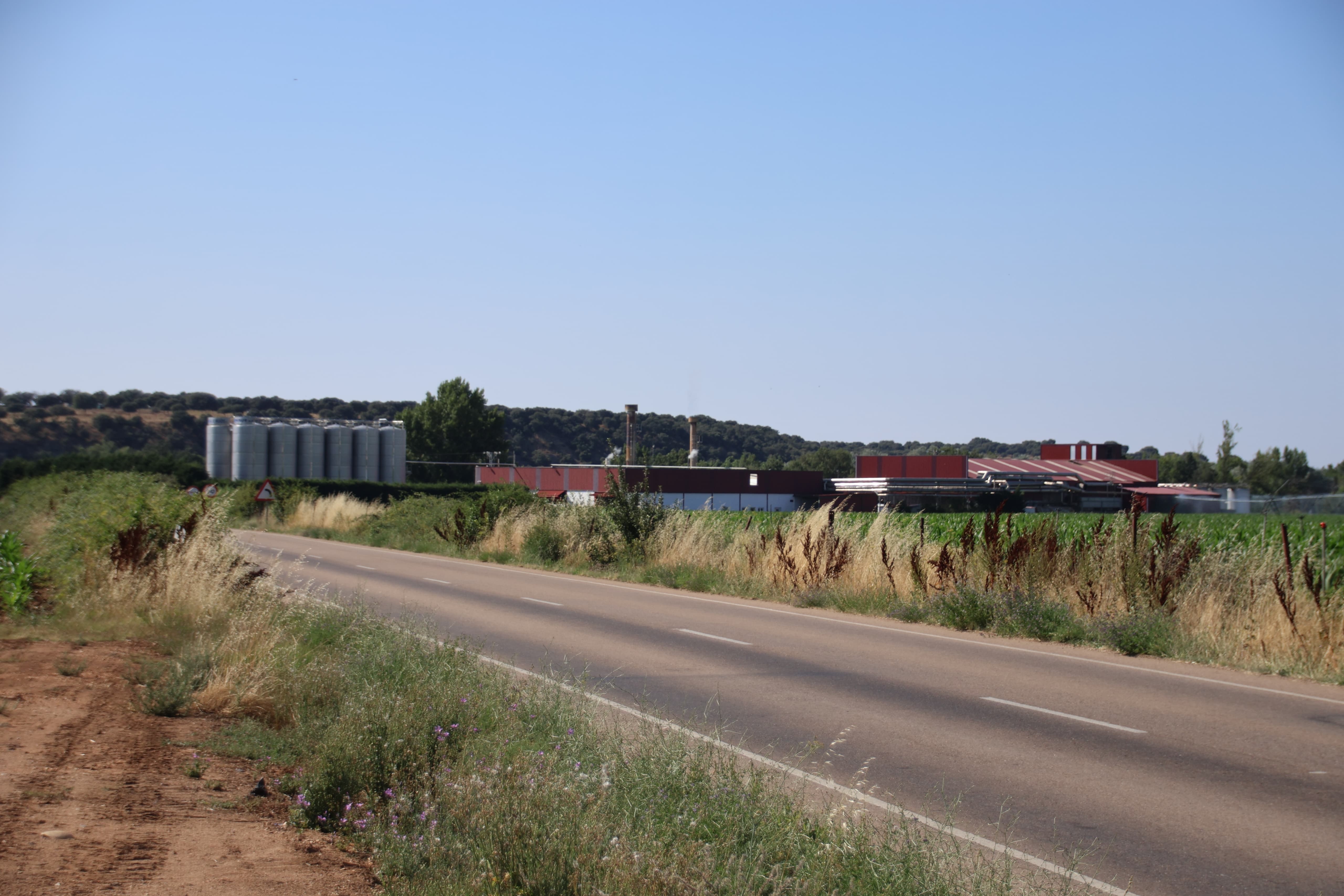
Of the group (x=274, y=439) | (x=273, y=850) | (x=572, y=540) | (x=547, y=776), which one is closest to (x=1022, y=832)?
(x=547, y=776)

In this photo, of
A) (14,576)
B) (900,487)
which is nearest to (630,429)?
(900,487)

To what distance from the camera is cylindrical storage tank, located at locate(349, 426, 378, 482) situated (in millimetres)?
71125

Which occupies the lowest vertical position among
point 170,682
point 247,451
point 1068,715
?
point 1068,715

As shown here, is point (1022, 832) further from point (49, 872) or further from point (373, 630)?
point (373, 630)

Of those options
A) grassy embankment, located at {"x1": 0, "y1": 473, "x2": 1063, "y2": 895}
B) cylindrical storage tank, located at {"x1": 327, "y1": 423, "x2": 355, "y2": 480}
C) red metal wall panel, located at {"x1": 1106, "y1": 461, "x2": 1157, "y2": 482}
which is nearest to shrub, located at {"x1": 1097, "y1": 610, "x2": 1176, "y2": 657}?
grassy embankment, located at {"x1": 0, "y1": 473, "x2": 1063, "y2": 895}

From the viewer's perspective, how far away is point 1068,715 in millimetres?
8945

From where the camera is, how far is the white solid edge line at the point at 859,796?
5.14 m

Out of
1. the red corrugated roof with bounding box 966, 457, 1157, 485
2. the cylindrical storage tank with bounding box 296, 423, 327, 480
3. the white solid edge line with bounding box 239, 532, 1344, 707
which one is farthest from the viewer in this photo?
the red corrugated roof with bounding box 966, 457, 1157, 485

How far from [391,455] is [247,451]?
32.3 feet

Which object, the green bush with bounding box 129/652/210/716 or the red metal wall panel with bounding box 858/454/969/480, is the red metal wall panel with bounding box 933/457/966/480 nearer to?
the red metal wall panel with bounding box 858/454/969/480

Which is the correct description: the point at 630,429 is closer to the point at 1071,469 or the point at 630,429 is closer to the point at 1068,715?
the point at 1071,469

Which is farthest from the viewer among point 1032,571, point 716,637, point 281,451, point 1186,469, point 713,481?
point 1186,469

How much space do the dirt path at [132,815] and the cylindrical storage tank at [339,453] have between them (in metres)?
64.8

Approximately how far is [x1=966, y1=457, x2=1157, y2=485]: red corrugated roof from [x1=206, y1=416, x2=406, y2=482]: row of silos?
1610 inches
